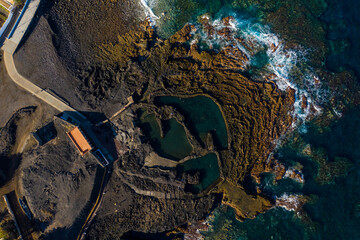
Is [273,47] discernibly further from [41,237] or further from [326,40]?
[41,237]

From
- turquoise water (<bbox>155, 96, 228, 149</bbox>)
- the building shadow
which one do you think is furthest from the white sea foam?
the building shadow

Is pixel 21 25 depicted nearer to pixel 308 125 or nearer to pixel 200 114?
pixel 200 114

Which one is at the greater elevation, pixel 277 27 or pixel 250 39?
pixel 277 27

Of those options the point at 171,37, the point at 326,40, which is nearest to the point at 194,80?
the point at 171,37

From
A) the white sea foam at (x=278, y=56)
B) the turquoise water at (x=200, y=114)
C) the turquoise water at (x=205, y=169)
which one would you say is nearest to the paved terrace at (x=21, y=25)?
the turquoise water at (x=200, y=114)

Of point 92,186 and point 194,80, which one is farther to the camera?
point 194,80

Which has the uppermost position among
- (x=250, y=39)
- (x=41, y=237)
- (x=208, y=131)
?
(x=250, y=39)

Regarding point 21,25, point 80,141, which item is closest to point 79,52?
point 21,25
